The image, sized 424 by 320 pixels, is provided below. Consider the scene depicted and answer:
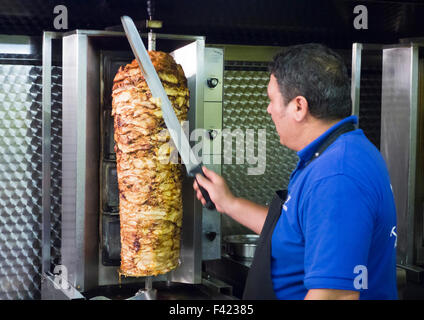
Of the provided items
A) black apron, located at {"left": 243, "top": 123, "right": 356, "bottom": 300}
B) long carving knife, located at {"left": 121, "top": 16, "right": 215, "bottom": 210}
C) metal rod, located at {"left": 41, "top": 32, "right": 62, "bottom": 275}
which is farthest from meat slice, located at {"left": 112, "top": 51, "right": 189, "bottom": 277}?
black apron, located at {"left": 243, "top": 123, "right": 356, "bottom": 300}

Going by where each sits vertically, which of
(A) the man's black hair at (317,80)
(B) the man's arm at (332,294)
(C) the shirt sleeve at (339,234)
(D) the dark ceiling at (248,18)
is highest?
(D) the dark ceiling at (248,18)

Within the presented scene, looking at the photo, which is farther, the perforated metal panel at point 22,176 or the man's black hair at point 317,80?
the perforated metal panel at point 22,176

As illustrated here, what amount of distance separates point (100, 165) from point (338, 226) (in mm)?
1116

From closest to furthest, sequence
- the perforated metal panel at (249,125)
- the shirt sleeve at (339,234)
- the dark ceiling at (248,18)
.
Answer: the shirt sleeve at (339,234)
the dark ceiling at (248,18)
the perforated metal panel at (249,125)

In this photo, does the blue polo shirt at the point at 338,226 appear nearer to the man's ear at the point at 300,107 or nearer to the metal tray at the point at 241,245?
the man's ear at the point at 300,107

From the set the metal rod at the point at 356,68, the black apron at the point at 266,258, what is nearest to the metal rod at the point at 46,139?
the black apron at the point at 266,258

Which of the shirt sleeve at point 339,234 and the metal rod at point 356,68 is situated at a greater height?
the metal rod at point 356,68

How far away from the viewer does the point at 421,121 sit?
2.93m

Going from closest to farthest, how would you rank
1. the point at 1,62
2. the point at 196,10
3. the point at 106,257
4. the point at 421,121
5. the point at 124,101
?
the point at 124,101 < the point at 106,257 < the point at 1,62 < the point at 196,10 < the point at 421,121

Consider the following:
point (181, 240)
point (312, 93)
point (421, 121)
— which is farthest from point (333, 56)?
point (421, 121)

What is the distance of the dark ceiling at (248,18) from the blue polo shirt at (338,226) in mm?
1452

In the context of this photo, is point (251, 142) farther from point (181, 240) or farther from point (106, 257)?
point (106, 257)

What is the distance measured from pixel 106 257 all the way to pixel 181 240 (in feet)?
1.06

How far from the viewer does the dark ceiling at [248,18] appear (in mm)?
2484
